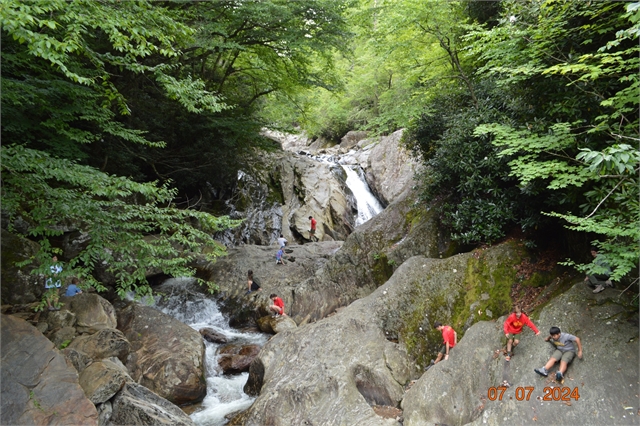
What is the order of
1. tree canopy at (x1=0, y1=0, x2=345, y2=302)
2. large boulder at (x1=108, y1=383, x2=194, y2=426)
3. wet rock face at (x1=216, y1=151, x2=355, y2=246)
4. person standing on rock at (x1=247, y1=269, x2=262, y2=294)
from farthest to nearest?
wet rock face at (x1=216, y1=151, x2=355, y2=246) < person standing on rock at (x1=247, y1=269, x2=262, y2=294) < large boulder at (x1=108, y1=383, x2=194, y2=426) < tree canopy at (x1=0, y1=0, x2=345, y2=302)

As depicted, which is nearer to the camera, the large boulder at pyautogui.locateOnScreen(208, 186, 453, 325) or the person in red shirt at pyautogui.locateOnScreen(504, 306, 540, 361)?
the person in red shirt at pyautogui.locateOnScreen(504, 306, 540, 361)

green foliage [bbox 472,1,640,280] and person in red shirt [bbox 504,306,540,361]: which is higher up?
green foliage [bbox 472,1,640,280]

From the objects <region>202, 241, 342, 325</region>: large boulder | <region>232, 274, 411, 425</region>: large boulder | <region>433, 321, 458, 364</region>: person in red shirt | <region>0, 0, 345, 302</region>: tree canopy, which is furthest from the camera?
<region>202, 241, 342, 325</region>: large boulder

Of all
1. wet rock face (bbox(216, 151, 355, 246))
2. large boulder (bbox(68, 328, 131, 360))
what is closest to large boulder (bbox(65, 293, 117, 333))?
large boulder (bbox(68, 328, 131, 360))

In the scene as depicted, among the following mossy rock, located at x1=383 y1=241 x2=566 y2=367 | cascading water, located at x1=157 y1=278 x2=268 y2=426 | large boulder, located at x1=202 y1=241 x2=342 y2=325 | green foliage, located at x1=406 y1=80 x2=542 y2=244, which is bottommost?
cascading water, located at x1=157 y1=278 x2=268 y2=426

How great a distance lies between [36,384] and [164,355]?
122 inches

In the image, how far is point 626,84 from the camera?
606 centimetres

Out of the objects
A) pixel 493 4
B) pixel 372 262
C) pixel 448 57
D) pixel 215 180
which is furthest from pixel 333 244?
pixel 493 4

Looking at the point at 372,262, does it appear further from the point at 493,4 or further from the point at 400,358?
the point at 493,4

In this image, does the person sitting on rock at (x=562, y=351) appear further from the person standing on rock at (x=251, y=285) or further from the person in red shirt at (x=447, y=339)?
the person standing on rock at (x=251, y=285)

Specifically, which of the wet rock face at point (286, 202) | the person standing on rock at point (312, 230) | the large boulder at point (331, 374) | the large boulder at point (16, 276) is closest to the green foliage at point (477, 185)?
the large boulder at point (331, 374)

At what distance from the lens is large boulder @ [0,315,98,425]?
5.71 m

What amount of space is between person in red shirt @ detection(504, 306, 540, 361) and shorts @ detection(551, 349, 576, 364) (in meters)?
0.51

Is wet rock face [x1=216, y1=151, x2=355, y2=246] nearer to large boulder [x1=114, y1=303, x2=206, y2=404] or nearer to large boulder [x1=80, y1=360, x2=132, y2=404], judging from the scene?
large boulder [x1=114, y1=303, x2=206, y2=404]
